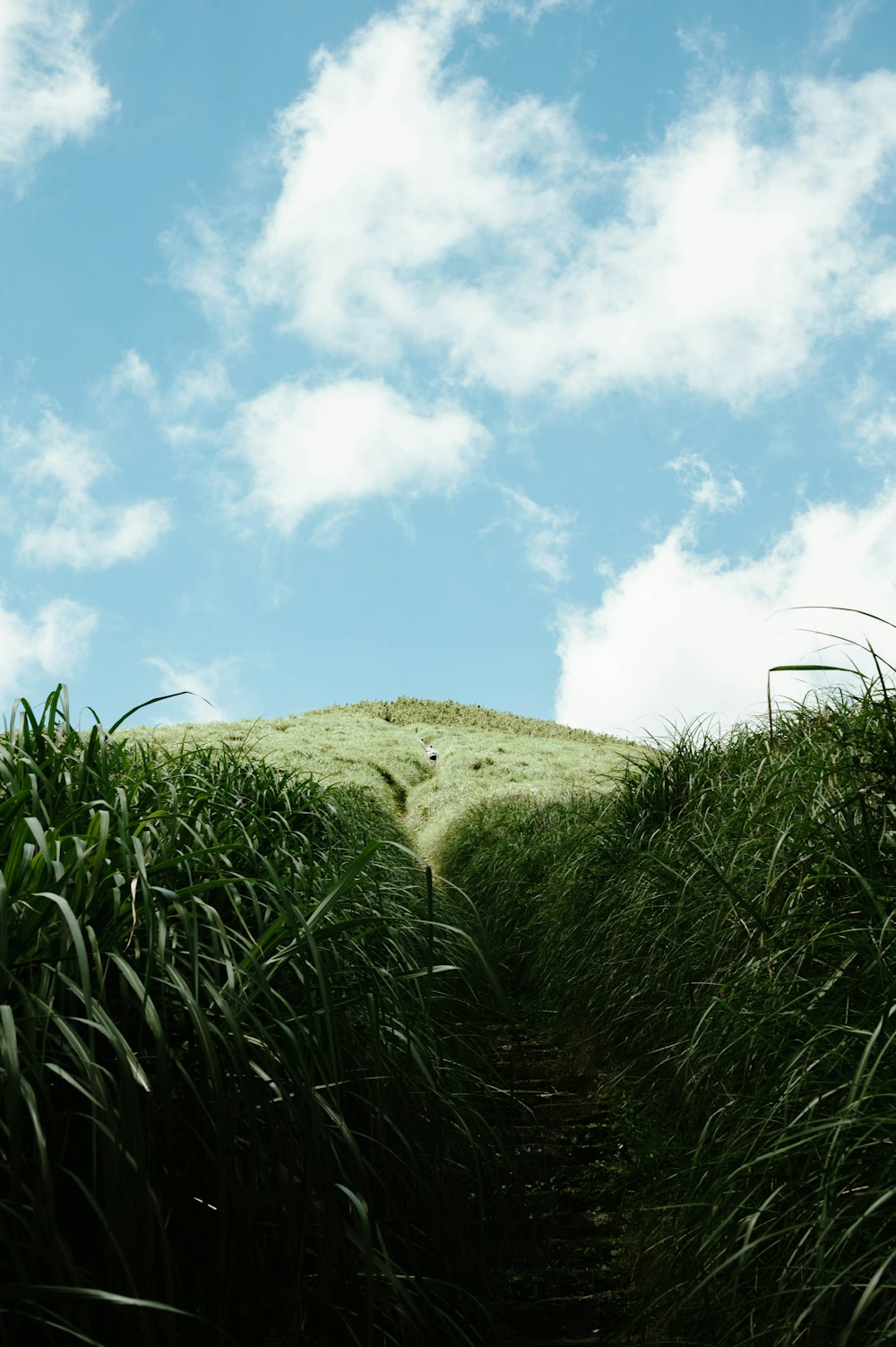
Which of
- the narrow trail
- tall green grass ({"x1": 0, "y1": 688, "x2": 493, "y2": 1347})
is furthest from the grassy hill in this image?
tall green grass ({"x1": 0, "y1": 688, "x2": 493, "y2": 1347})

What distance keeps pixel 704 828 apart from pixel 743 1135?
195cm

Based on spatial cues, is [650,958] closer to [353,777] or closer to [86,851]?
[86,851]

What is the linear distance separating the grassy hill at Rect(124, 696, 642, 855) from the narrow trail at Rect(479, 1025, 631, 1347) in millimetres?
7548

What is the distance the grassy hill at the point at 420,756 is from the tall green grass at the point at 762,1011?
669 cm

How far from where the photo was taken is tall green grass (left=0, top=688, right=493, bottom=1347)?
5.04 ft

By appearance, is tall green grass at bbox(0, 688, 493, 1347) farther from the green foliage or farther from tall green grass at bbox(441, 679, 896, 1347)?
the green foliage

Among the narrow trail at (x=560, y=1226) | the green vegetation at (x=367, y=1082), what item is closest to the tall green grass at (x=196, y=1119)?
the green vegetation at (x=367, y=1082)

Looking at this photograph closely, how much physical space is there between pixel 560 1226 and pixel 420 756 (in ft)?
→ 70.1

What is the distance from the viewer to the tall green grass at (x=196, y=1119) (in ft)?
5.04

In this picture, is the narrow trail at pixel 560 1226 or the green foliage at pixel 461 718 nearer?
the narrow trail at pixel 560 1226

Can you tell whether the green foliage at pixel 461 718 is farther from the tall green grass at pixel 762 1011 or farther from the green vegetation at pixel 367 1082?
the green vegetation at pixel 367 1082

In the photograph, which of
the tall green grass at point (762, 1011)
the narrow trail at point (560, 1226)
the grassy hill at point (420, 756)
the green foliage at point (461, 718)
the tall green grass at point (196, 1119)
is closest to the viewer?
the tall green grass at point (196, 1119)

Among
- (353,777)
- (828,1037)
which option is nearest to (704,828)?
(828,1037)

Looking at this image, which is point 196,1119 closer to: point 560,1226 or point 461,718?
point 560,1226
